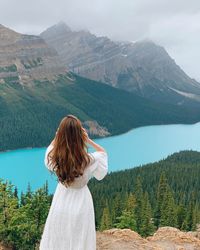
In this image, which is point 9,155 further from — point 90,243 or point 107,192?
point 90,243

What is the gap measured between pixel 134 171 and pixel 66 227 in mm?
99719

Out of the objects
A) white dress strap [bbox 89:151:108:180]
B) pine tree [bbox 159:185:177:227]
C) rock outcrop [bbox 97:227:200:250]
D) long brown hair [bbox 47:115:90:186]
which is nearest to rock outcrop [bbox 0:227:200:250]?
rock outcrop [bbox 97:227:200:250]

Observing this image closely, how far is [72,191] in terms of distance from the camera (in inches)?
289

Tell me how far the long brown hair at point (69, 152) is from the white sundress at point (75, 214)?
154 mm

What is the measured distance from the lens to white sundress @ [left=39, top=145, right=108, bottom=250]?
7246 millimetres

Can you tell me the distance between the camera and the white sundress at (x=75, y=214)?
7.25 m

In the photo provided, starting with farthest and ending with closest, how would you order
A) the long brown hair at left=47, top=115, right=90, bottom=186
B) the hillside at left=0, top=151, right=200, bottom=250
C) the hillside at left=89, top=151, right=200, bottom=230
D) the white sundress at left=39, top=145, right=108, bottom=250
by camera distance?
1. the hillside at left=89, top=151, right=200, bottom=230
2. the hillside at left=0, top=151, right=200, bottom=250
3. the white sundress at left=39, top=145, right=108, bottom=250
4. the long brown hair at left=47, top=115, right=90, bottom=186

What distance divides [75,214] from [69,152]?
104 cm

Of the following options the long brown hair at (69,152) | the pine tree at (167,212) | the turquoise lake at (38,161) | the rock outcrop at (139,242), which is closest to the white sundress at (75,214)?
the long brown hair at (69,152)

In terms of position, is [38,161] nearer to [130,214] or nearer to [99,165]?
[130,214]

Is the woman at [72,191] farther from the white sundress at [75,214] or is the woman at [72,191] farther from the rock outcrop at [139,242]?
the rock outcrop at [139,242]

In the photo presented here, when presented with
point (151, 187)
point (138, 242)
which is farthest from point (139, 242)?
point (151, 187)

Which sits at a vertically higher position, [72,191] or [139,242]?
[72,191]

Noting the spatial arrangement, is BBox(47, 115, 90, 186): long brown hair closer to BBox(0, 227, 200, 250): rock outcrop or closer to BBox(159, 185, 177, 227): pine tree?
BBox(0, 227, 200, 250): rock outcrop
